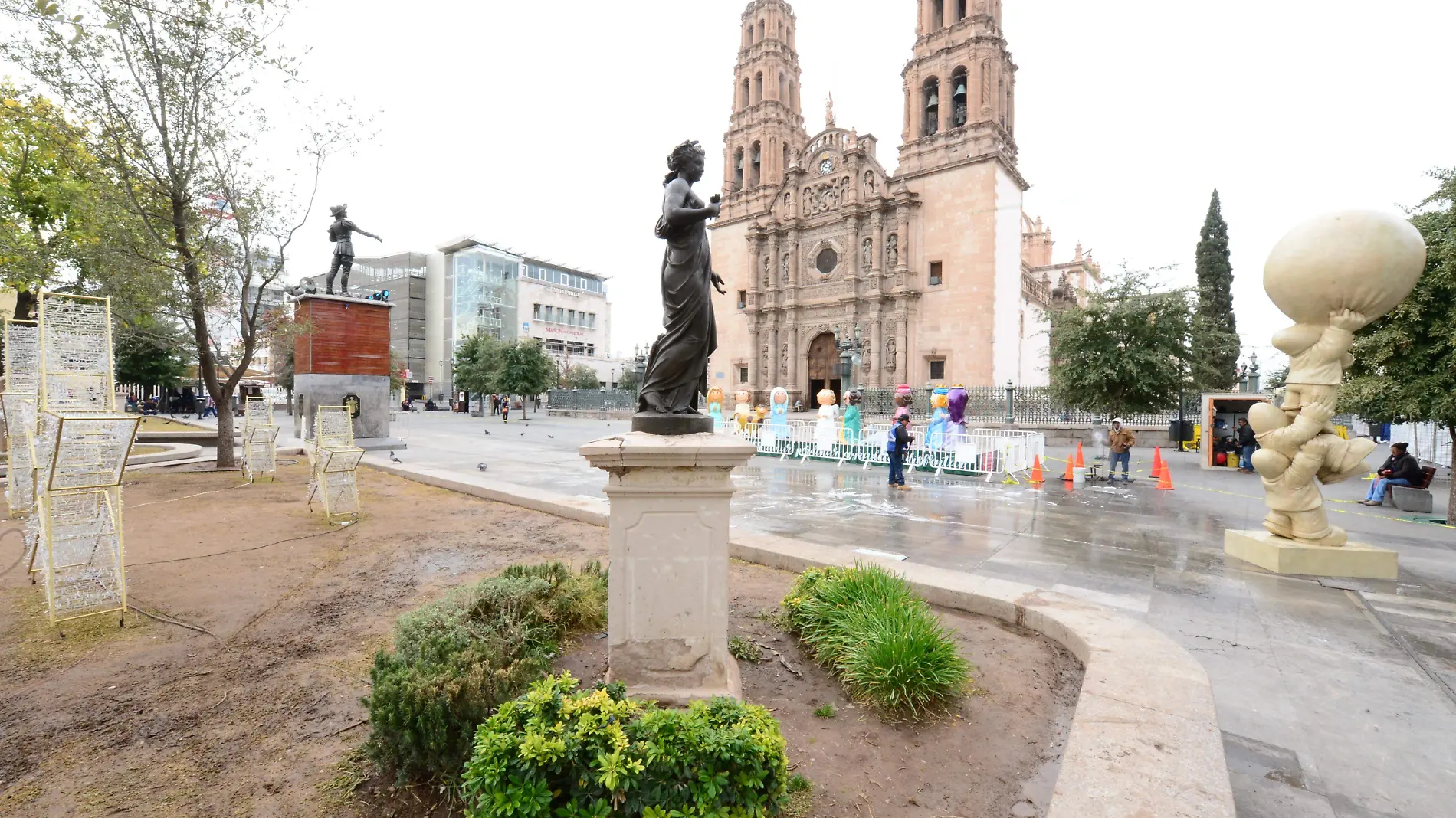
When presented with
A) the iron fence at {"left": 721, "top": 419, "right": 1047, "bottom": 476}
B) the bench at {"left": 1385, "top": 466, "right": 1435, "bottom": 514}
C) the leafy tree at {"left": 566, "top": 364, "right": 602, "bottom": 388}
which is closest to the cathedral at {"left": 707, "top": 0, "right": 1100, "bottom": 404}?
the iron fence at {"left": 721, "top": 419, "right": 1047, "bottom": 476}

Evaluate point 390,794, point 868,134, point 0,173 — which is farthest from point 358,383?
point 868,134

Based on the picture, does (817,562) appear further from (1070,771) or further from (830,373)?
(830,373)

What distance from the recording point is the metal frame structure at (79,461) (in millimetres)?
3996

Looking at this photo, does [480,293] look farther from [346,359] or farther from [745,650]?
[745,650]

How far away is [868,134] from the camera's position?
118 ft

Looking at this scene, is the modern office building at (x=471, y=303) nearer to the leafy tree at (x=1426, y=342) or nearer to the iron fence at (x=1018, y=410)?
the iron fence at (x=1018, y=410)

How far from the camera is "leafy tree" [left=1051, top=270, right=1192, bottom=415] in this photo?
1705cm

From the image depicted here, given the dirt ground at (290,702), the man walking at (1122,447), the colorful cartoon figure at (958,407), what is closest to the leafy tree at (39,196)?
the dirt ground at (290,702)

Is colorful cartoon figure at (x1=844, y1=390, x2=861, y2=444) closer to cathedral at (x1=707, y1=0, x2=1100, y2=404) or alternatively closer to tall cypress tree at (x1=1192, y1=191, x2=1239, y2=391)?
cathedral at (x1=707, y1=0, x2=1100, y2=404)

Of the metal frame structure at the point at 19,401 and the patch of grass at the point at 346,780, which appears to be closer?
the patch of grass at the point at 346,780

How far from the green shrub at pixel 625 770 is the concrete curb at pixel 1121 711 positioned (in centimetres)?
107

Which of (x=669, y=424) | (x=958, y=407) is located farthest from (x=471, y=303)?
(x=669, y=424)

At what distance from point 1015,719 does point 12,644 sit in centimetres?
618

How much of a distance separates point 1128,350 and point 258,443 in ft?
70.6
